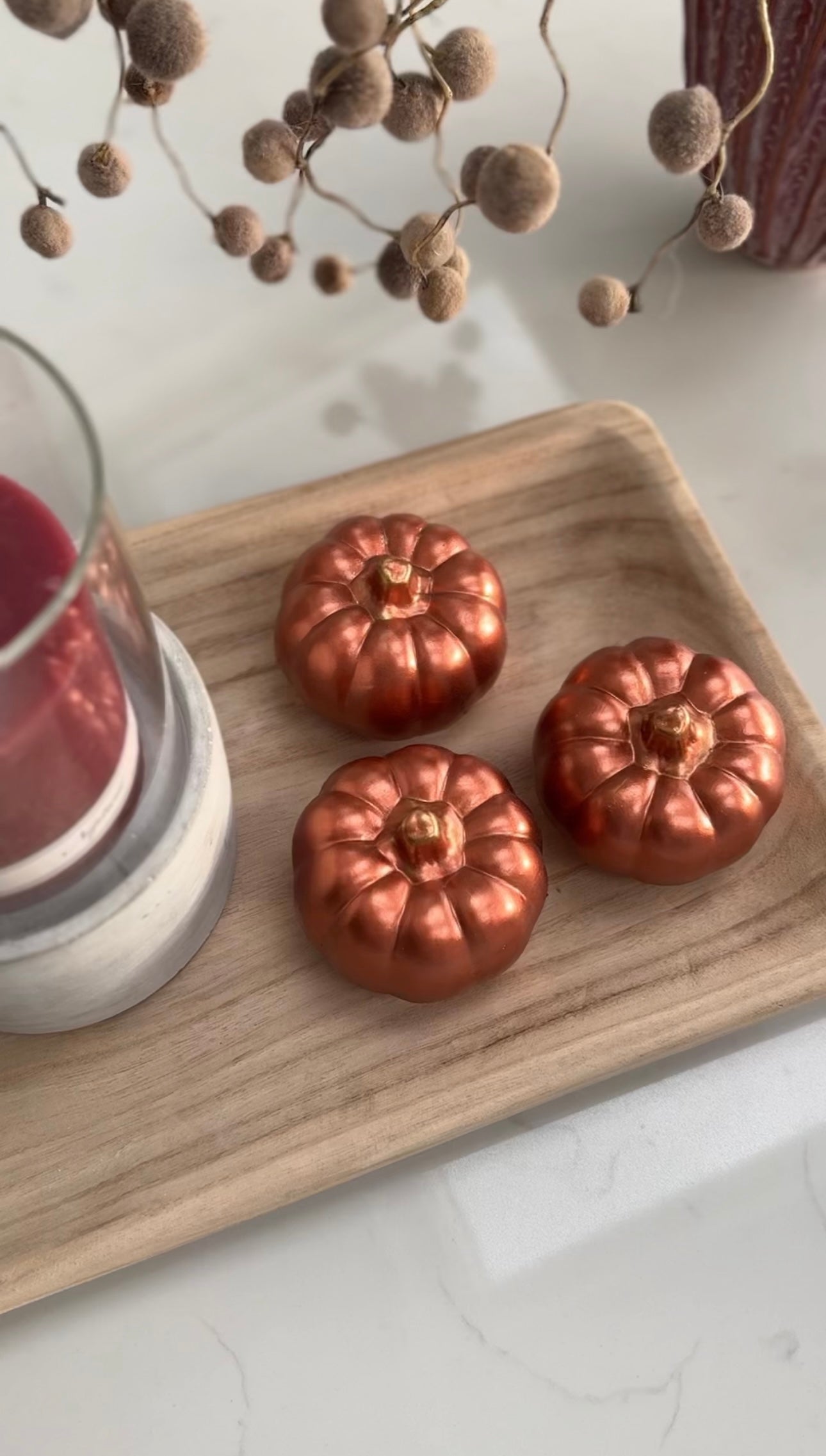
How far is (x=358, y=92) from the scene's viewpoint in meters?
0.32

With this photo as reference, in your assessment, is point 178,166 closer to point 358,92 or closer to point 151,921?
point 358,92

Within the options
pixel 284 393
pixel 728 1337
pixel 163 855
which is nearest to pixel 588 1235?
pixel 728 1337

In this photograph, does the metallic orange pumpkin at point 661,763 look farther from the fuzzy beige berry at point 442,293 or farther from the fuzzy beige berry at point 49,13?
the fuzzy beige berry at point 49,13

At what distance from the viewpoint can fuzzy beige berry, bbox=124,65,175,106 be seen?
0.39m

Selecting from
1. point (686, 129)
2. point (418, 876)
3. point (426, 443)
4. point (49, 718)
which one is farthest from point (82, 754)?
point (426, 443)

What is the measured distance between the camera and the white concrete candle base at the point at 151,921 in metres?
0.41

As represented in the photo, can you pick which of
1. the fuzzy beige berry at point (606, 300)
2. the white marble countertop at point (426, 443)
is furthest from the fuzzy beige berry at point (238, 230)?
the white marble countertop at point (426, 443)

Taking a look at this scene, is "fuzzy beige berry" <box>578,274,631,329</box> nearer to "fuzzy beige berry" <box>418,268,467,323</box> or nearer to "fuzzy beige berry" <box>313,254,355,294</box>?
"fuzzy beige berry" <box>418,268,467,323</box>

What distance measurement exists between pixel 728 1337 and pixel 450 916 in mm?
180

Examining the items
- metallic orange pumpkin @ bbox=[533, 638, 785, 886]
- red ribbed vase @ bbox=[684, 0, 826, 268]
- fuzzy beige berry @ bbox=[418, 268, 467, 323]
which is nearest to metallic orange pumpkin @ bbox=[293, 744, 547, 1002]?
metallic orange pumpkin @ bbox=[533, 638, 785, 886]

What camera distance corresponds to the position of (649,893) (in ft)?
1.60

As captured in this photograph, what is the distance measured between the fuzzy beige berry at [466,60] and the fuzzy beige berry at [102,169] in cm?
10

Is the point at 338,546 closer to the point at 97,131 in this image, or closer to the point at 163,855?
the point at 163,855

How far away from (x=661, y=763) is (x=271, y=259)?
221 mm
